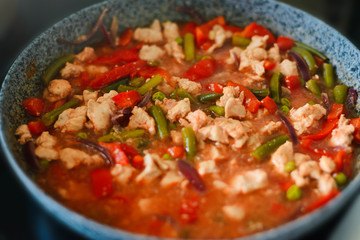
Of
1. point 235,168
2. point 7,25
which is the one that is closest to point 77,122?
point 235,168

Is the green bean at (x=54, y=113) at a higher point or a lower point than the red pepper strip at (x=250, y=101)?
→ lower

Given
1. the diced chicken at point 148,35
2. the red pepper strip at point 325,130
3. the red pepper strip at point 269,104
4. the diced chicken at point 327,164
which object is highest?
the diced chicken at point 148,35

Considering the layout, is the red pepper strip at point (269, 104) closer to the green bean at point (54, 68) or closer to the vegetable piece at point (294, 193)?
the vegetable piece at point (294, 193)

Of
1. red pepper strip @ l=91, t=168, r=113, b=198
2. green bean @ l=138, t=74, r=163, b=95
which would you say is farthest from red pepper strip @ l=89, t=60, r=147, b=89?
red pepper strip @ l=91, t=168, r=113, b=198

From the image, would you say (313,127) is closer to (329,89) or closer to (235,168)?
(329,89)

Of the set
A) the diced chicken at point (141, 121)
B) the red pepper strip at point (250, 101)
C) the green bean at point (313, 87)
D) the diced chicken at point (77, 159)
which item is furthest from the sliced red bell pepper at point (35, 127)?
the green bean at point (313, 87)

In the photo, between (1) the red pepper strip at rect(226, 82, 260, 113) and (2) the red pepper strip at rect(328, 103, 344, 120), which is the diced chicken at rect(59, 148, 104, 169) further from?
(2) the red pepper strip at rect(328, 103, 344, 120)

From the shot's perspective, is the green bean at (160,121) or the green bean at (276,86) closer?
the green bean at (160,121)
